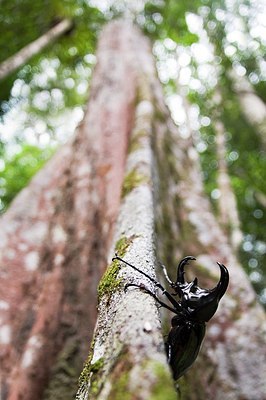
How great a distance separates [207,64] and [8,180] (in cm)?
618

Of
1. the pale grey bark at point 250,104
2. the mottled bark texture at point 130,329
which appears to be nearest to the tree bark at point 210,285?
the mottled bark texture at point 130,329

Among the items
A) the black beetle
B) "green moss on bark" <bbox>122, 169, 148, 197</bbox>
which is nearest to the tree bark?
"green moss on bark" <bbox>122, 169, 148, 197</bbox>

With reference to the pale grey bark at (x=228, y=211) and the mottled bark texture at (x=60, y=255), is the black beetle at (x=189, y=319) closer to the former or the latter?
the mottled bark texture at (x=60, y=255)

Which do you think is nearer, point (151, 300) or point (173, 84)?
point (151, 300)

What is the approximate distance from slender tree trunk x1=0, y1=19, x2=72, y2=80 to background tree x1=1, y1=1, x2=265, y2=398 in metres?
0.32

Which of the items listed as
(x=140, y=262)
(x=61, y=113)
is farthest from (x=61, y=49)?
(x=140, y=262)

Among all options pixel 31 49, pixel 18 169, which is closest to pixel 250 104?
pixel 31 49

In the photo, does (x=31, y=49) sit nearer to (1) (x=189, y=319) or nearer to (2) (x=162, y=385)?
(1) (x=189, y=319)

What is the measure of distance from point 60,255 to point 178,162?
6.12 feet

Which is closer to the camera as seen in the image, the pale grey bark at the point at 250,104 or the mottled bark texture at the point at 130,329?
the mottled bark texture at the point at 130,329

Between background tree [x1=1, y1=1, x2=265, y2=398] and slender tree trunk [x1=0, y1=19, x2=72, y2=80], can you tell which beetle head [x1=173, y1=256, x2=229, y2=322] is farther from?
slender tree trunk [x1=0, y1=19, x2=72, y2=80]

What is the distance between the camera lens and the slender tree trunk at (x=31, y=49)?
6777mm

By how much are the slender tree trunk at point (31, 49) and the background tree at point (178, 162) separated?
1.04ft

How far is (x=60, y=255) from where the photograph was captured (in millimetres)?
4133
